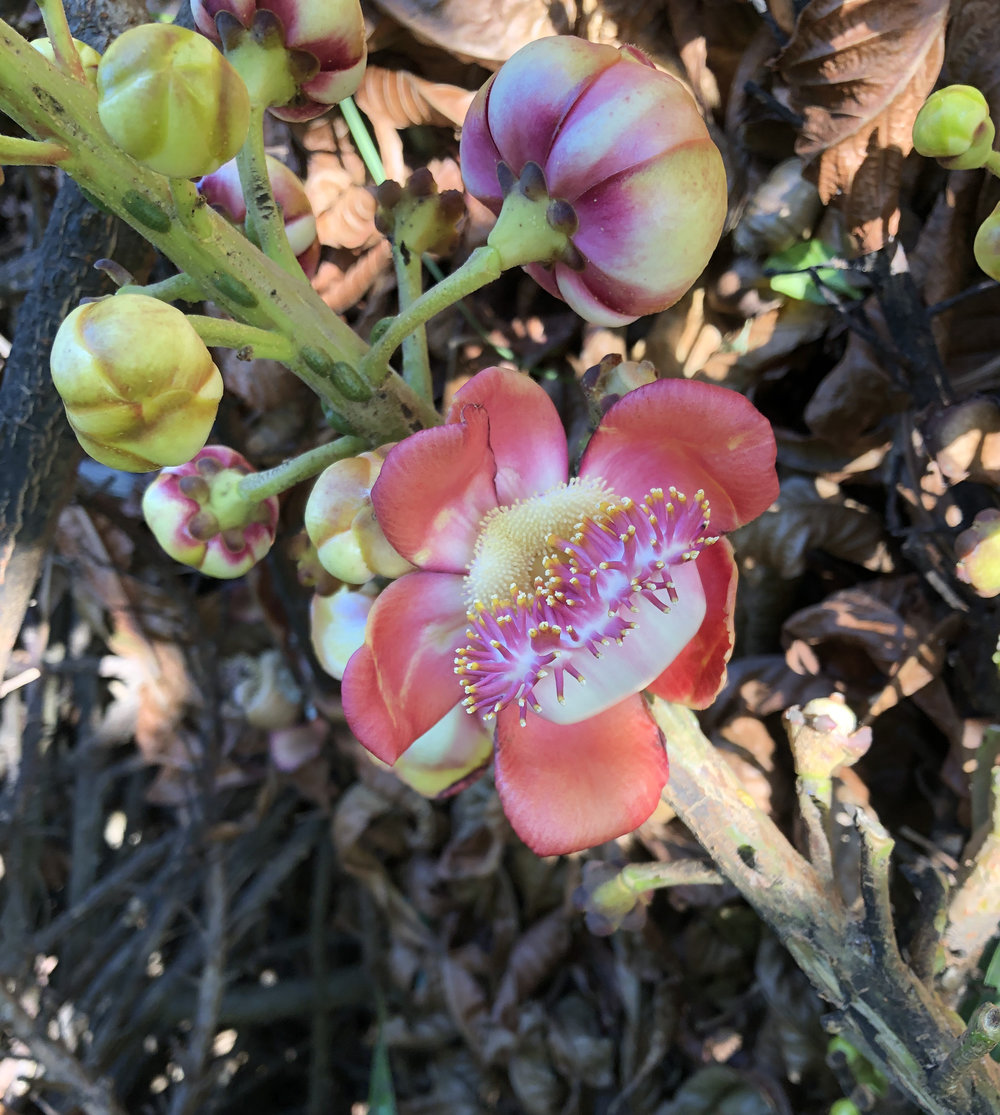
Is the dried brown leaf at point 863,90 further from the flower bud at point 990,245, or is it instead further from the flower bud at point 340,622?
the flower bud at point 340,622

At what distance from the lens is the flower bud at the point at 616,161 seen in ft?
1.54

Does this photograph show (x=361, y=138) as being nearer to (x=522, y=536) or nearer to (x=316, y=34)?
(x=316, y=34)

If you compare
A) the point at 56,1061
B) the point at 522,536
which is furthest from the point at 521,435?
the point at 56,1061

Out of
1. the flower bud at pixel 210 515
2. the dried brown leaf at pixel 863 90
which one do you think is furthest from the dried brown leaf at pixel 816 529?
the flower bud at pixel 210 515

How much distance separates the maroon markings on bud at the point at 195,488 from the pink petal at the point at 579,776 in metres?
0.25

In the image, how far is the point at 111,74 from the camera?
40 cm

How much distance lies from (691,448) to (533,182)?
7.2 inches

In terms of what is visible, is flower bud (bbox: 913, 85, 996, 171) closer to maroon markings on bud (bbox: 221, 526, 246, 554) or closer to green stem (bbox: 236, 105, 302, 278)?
green stem (bbox: 236, 105, 302, 278)

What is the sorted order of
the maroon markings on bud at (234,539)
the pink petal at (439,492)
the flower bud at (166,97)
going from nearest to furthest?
the flower bud at (166,97) < the pink petal at (439,492) < the maroon markings on bud at (234,539)

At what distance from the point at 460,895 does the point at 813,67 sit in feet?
3.25

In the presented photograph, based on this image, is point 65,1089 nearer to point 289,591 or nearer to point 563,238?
point 289,591

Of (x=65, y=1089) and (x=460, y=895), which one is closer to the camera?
(x=65, y=1089)


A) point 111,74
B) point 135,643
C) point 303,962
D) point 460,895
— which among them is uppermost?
point 111,74

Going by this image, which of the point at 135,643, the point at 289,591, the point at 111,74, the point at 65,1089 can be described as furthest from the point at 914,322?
the point at 65,1089
